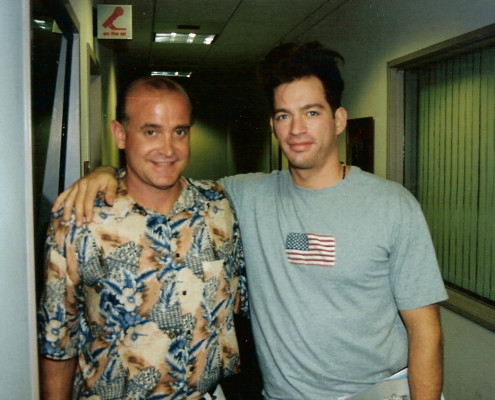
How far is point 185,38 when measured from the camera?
5953 mm

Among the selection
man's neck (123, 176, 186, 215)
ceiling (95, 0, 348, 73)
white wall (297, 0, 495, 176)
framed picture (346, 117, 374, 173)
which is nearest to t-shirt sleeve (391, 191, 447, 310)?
man's neck (123, 176, 186, 215)

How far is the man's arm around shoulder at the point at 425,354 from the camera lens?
141 centimetres

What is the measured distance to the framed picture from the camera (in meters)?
4.02

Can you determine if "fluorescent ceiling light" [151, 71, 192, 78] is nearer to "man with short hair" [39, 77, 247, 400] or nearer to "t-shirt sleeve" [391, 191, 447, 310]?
"man with short hair" [39, 77, 247, 400]

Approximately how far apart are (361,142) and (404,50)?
96 centimetres

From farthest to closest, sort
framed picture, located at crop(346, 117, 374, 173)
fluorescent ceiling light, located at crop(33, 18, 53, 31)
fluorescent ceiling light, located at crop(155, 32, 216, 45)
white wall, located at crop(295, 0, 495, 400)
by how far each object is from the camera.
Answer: fluorescent ceiling light, located at crop(155, 32, 216, 45), framed picture, located at crop(346, 117, 374, 173), white wall, located at crop(295, 0, 495, 400), fluorescent ceiling light, located at crop(33, 18, 53, 31)

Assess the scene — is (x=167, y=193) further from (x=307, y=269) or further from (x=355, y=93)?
(x=355, y=93)

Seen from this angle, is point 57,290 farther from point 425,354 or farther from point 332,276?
point 425,354

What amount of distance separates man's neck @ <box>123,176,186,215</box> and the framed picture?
287 centimetres

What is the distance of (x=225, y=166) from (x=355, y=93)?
665 cm

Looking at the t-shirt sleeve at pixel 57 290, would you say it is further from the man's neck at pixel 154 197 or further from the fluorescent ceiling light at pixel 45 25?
the fluorescent ceiling light at pixel 45 25

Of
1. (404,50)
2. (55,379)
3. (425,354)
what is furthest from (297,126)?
(404,50)

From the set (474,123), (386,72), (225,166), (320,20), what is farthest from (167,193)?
(225,166)

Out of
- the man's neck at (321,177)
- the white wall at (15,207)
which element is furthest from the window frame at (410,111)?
the white wall at (15,207)
